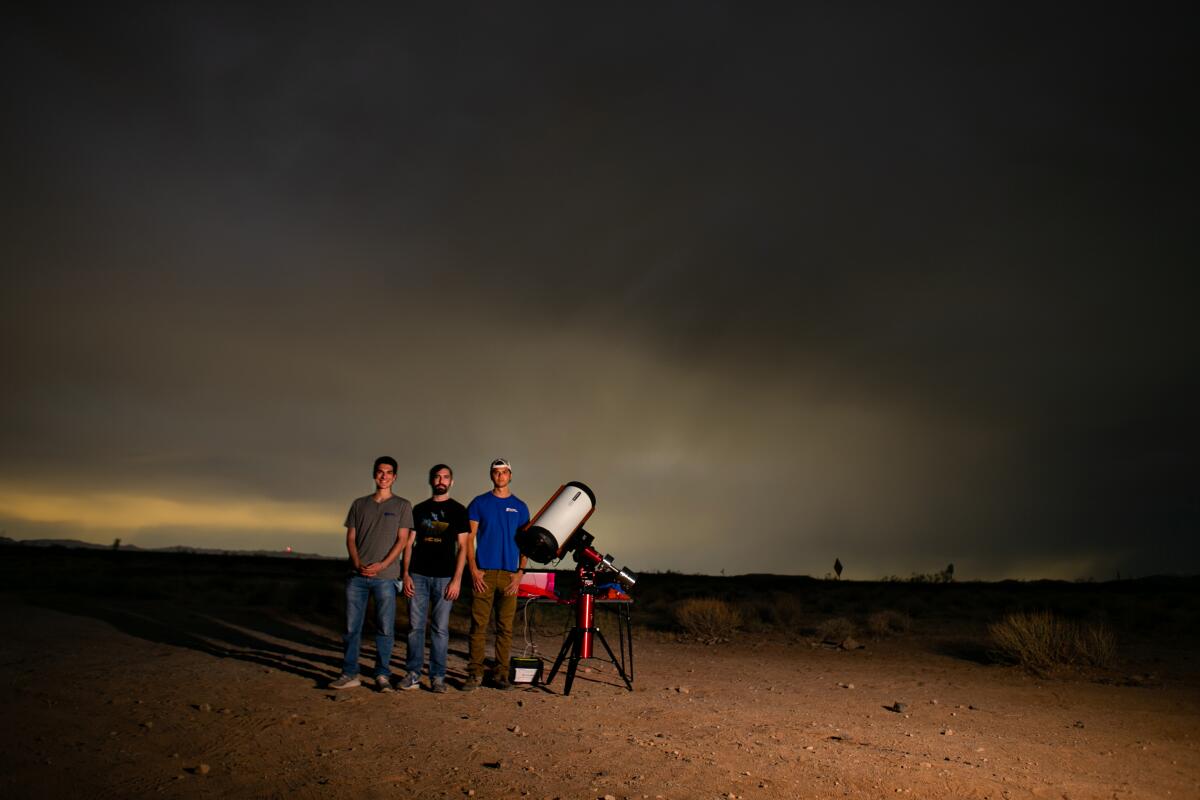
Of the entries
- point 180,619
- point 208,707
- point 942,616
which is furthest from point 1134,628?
point 180,619

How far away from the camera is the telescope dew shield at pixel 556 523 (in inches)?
327

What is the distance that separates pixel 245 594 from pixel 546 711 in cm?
2101

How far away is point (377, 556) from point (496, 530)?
1.31 metres

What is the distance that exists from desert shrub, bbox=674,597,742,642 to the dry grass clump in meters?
5.68

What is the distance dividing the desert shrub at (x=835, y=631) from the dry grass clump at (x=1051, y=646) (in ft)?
12.4

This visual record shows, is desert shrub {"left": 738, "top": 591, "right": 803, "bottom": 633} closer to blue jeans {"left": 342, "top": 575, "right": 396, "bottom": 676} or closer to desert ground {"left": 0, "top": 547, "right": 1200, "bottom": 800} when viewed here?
desert ground {"left": 0, "top": 547, "right": 1200, "bottom": 800}

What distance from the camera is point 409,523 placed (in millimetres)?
8203

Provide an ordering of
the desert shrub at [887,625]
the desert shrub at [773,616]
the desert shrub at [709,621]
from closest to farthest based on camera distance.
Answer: the desert shrub at [709,621]
the desert shrub at [887,625]
the desert shrub at [773,616]

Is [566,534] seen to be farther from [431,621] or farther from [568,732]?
[568,732]

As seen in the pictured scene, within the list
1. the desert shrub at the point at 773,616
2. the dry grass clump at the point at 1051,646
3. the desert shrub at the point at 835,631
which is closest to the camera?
the dry grass clump at the point at 1051,646

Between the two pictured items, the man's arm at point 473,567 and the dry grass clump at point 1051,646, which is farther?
the dry grass clump at point 1051,646

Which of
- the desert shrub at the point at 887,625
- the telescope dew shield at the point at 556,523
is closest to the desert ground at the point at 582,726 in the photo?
the telescope dew shield at the point at 556,523

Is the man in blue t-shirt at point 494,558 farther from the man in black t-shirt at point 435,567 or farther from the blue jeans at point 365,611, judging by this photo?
the blue jeans at point 365,611

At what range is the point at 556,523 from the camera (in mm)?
8398
